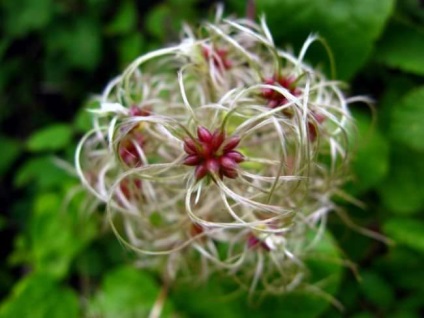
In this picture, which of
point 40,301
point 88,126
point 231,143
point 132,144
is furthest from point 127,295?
point 231,143

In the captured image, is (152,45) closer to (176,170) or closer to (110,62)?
(110,62)

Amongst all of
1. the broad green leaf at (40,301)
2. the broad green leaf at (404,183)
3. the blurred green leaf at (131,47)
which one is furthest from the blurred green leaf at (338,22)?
the broad green leaf at (40,301)

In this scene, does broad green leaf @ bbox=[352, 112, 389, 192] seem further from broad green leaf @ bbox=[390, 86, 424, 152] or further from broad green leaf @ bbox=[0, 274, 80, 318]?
broad green leaf @ bbox=[0, 274, 80, 318]

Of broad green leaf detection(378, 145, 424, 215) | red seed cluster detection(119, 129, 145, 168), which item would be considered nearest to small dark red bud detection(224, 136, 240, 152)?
red seed cluster detection(119, 129, 145, 168)

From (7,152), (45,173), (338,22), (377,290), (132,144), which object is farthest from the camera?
(7,152)

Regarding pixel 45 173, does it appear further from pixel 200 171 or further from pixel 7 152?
pixel 200 171

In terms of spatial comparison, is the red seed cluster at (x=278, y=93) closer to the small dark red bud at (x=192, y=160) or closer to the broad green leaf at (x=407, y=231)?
the small dark red bud at (x=192, y=160)
